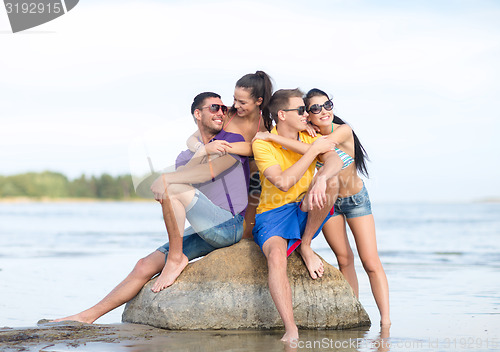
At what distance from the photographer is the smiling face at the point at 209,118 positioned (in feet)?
18.4

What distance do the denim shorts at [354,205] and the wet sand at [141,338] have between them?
3.49 ft

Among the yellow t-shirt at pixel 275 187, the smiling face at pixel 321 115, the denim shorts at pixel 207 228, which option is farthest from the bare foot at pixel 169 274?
the smiling face at pixel 321 115

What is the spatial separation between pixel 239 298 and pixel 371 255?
133cm

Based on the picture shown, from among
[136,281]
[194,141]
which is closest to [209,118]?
[194,141]

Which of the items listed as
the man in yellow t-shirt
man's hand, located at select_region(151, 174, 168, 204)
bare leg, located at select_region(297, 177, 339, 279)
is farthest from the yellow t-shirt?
man's hand, located at select_region(151, 174, 168, 204)

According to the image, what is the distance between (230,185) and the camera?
5461 mm

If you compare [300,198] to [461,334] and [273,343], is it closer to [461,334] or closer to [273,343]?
[273,343]

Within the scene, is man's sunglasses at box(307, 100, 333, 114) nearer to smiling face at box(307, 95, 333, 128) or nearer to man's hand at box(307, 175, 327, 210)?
smiling face at box(307, 95, 333, 128)

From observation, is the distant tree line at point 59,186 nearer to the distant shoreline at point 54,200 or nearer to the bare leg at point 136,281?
the distant shoreline at point 54,200

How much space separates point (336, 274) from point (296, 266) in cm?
41

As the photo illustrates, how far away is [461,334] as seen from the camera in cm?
543

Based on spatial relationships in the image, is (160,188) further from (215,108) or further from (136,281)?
(136,281)

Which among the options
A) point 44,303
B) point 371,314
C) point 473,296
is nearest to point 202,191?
point 371,314

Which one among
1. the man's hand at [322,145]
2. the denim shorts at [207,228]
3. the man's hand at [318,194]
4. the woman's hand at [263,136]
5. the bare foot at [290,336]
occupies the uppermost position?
the woman's hand at [263,136]
